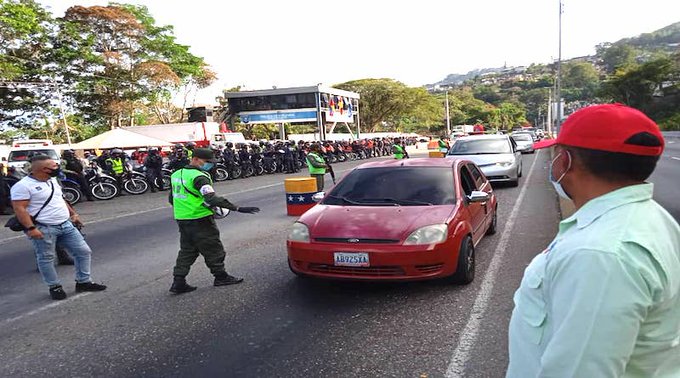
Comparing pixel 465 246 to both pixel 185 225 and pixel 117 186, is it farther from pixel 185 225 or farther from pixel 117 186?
pixel 117 186

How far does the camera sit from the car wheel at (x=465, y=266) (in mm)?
4848

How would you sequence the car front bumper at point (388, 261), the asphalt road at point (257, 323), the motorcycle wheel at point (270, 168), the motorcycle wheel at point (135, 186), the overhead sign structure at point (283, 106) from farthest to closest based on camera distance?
1. the overhead sign structure at point (283, 106)
2. the motorcycle wheel at point (270, 168)
3. the motorcycle wheel at point (135, 186)
4. the car front bumper at point (388, 261)
5. the asphalt road at point (257, 323)

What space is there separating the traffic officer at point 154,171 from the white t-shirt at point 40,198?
473 inches

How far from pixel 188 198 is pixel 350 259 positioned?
191cm

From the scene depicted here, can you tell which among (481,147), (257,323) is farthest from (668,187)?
(257,323)

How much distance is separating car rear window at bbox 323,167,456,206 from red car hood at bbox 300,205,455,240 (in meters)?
0.23

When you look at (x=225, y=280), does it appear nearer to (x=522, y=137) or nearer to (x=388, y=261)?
(x=388, y=261)

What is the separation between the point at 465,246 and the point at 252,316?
221cm

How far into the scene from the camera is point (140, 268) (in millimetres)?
6426

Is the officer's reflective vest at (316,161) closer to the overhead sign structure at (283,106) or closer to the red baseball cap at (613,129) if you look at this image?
the red baseball cap at (613,129)

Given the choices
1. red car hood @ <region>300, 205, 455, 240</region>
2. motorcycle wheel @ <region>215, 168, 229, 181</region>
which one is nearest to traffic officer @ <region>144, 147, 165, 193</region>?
motorcycle wheel @ <region>215, 168, 229, 181</region>

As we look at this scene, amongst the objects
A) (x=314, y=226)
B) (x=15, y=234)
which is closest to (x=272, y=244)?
(x=314, y=226)

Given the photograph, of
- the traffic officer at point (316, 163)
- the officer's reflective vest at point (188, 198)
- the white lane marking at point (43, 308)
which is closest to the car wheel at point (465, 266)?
the officer's reflective vest at point (188, 198)

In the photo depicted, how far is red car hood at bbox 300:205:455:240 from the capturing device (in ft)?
15.2
